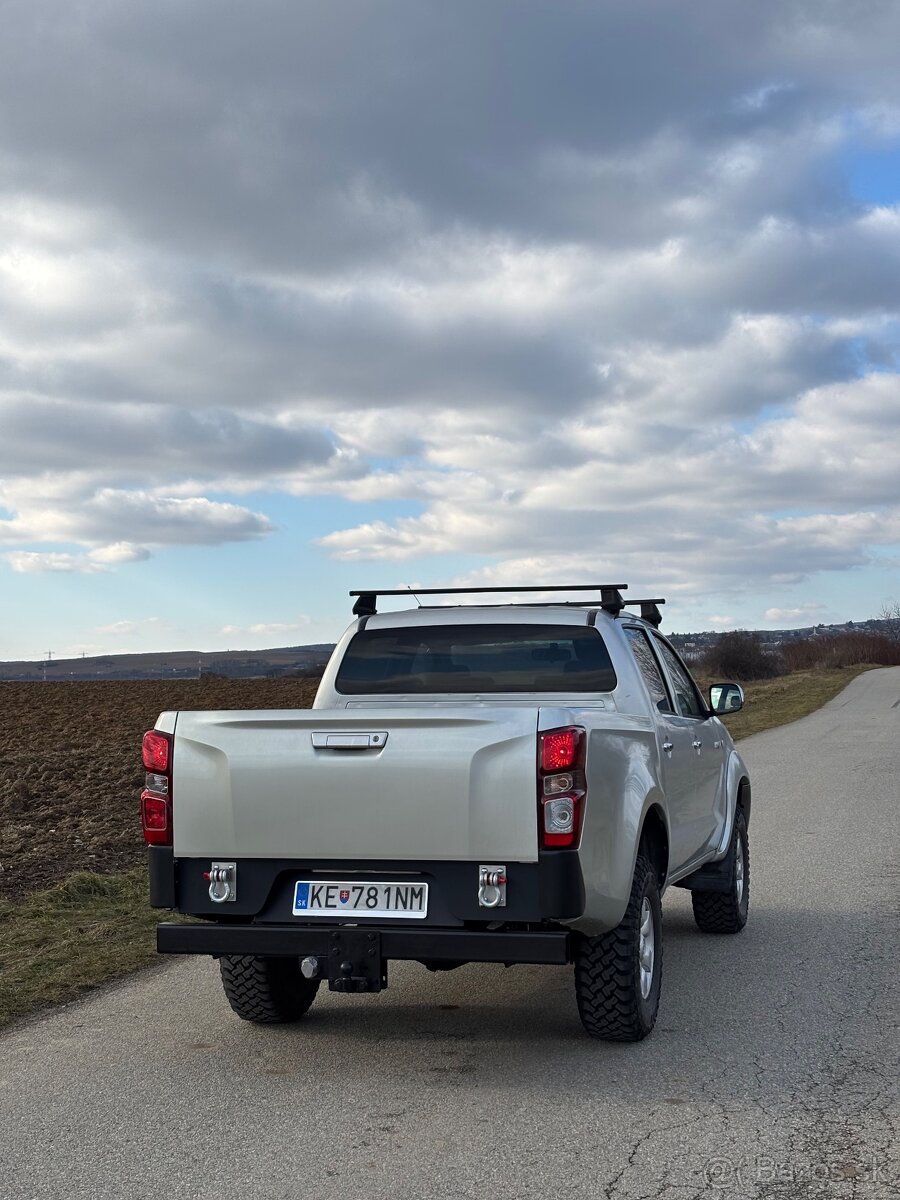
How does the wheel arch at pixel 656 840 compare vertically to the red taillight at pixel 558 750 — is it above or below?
below

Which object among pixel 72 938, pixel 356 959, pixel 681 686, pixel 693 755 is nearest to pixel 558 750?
pixel 356 959

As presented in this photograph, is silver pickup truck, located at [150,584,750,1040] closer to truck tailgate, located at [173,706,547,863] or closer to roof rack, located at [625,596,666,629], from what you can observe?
truck tailgate, located at [173,706,547,863]

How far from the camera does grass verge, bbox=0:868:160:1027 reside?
23.6ft

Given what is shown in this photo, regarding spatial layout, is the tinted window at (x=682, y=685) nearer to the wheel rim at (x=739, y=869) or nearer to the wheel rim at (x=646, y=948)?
the wheel rim at (x=739, y=869)

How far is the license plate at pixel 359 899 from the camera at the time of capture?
5395 millimetres

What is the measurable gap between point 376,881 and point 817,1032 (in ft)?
6.71

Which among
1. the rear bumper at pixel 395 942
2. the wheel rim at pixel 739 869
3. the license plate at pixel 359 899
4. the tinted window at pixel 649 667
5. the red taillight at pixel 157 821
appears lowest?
the wheel rim at pixel 739 869

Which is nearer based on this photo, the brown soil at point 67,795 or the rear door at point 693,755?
the rear door at point 693,755

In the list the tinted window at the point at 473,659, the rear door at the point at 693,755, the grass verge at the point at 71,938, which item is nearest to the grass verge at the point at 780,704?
the grass verge at the point at 71,938

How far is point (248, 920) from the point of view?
5621 millimetres

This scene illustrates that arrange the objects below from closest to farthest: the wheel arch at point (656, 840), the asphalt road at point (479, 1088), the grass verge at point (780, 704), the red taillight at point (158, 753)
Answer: the asphalt road at point (479, 1088), the red taillight at point (158, 753), the wheel arch at point (656, 840), the grass verge at point (780, 704)

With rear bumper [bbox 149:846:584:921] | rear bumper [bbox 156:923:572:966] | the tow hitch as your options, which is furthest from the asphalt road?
rear bumper [bbox 149:846:584:921]

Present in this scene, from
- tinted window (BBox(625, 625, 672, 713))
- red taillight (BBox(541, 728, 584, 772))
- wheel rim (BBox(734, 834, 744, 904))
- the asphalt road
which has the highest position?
tinted window (BBox(625, 625, 672, 713))

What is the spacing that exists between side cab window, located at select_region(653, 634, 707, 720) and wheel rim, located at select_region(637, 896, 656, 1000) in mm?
1767
